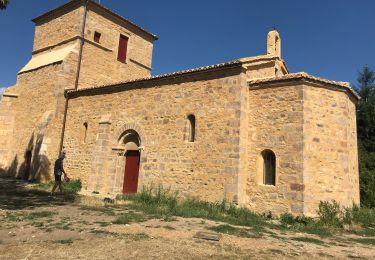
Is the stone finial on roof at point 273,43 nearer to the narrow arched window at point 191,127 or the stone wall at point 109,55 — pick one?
the narrow arched window at point 191,127

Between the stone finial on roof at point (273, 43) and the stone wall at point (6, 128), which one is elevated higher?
the stone finial on roof at point (273, 43)

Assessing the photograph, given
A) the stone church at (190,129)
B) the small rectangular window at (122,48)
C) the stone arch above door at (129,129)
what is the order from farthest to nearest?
the small rectangular window at (122,48) → the stone arch above door at (129,129) → the stone church at (190,129)

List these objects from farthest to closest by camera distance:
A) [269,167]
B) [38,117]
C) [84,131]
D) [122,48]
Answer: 1. [122,48]
2. [38,117]
3. [84,131]
4. [269,167]

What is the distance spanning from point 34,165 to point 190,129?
864cm

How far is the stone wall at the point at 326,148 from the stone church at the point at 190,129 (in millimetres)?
34

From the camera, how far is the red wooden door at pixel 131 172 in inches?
498

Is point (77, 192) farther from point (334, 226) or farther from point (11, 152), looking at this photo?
point (334, 226)

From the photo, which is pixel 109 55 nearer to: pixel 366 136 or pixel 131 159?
pixel 131 159

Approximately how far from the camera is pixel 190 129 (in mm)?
11305

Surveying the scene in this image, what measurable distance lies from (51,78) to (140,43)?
6.69m

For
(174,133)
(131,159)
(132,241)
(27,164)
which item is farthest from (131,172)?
(132,241)

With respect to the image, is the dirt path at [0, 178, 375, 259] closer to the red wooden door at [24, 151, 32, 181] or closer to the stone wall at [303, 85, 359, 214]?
the stone wall at [303, 85, 359, 214]

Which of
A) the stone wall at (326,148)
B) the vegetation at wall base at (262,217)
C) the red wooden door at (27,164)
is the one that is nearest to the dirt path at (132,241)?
the vegetation at wall base at (262,217)

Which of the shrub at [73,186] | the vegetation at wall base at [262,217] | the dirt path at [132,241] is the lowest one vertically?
the dirt path at [132,241]
